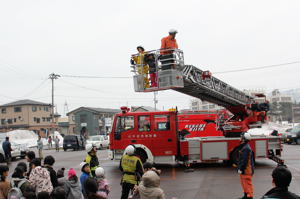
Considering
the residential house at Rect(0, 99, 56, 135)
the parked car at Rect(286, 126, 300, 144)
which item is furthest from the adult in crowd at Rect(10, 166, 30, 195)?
the residential house at Rect(0, 99, 56, 135)

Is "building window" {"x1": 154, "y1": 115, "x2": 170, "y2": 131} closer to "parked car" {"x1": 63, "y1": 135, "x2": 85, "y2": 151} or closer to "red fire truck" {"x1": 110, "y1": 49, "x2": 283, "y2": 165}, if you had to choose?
"red fire truck" {"x1": 110, "y1": 49, "x2": 283, "y2": 165}

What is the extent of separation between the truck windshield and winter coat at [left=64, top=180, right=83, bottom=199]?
8.58 meters

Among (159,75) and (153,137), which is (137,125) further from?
(159,75)

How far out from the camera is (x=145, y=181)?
15.0 ft

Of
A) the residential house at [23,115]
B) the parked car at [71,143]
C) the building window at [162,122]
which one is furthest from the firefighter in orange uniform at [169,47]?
the residential house at [23,115]

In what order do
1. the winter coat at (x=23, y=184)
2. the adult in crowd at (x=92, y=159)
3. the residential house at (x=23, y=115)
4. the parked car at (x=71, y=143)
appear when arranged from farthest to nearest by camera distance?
the residential house at (x=23, y=115) < the parked car at (x=71, y=143) < the adult in crowd at (x=92, y=159) < the winter coat at (x=23, y=184)

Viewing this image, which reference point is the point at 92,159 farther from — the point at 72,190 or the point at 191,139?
the point at 191,139

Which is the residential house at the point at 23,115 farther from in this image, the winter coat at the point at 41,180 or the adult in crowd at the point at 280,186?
the adult in crowd at the point at 280,186

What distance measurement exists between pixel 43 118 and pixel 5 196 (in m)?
68.1

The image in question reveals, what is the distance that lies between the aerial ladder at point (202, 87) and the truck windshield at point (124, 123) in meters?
2.23

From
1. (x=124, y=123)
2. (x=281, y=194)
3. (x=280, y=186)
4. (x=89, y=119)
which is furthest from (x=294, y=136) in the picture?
(x=89, y=119)

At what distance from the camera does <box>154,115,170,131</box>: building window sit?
1368 centimetres

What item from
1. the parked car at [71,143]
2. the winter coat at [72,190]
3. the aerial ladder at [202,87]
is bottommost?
the parked car at [71,143]

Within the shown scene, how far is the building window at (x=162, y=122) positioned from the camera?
13.7 meters
